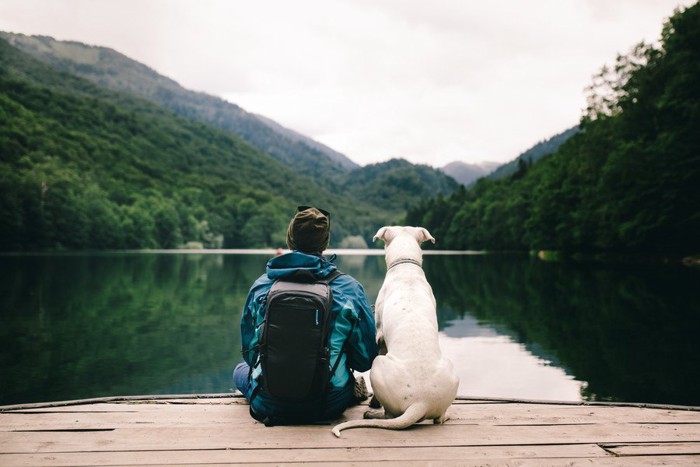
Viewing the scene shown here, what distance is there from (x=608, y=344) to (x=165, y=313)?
12.9 meters

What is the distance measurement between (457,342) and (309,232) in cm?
957

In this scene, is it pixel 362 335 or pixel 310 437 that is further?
pixel 362 335

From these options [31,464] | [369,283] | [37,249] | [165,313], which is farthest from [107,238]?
[31,464]

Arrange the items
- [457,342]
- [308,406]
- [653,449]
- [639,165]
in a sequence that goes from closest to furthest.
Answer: [653,449] → [308,406] → [457,342] → [639,165]

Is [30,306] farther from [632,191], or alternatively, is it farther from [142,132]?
[142,132]

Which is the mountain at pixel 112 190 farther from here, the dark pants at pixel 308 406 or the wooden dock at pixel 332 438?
the dark pants at pixel 308 406

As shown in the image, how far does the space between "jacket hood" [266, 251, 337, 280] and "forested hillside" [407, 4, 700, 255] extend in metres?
35.1

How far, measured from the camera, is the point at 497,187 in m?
106

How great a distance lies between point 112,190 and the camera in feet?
341

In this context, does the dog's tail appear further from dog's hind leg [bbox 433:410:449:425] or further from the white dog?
dog's hind leg [bbox 433:410:449:425]

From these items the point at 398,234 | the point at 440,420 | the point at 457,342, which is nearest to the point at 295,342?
the point at 440,420

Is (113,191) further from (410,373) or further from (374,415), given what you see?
(410,373)

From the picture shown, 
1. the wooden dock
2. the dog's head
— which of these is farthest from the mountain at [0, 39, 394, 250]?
the dog's head

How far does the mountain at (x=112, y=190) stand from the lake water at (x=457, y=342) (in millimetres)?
59198
